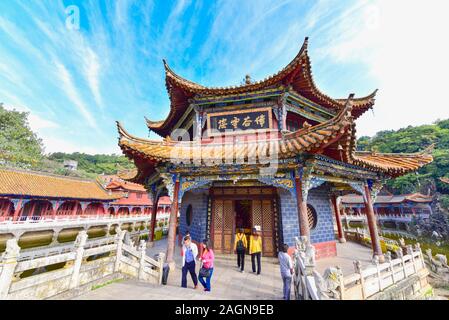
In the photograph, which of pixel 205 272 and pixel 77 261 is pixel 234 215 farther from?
pixel 77 261

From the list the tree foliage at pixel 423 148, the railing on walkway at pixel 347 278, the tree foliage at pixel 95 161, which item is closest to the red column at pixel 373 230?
the railing on walkway at pixel 347 278

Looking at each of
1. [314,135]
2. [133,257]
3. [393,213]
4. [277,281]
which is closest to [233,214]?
[277,281]

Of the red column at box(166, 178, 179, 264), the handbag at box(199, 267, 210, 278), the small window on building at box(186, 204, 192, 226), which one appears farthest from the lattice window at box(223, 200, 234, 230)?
the handbag at box(199, 267, 210, 278)

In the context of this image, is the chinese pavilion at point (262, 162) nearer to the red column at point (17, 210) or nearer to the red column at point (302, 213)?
the red column at point (302, 213)

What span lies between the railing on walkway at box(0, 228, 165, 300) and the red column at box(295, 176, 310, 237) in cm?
487

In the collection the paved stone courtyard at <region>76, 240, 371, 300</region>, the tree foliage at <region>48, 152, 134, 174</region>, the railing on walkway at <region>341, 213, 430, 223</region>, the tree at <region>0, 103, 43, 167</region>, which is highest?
the tree foliage at <region>48, 152, 134, 174</region>

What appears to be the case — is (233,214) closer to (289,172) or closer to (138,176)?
(289,172)

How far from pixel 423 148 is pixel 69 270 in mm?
67845

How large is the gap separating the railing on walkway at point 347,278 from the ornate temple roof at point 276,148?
2.96 meters

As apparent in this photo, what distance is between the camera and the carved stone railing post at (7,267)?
3775mm

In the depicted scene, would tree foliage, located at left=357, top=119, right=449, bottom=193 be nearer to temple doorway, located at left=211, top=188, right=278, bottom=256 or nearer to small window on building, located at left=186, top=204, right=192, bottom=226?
temple doorway, located at left=211, top=188, right=278, bottom=256

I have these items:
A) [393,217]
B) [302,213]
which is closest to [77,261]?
[302,213]

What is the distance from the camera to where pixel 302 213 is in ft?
21.9

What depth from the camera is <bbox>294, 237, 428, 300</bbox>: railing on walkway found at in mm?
3893
